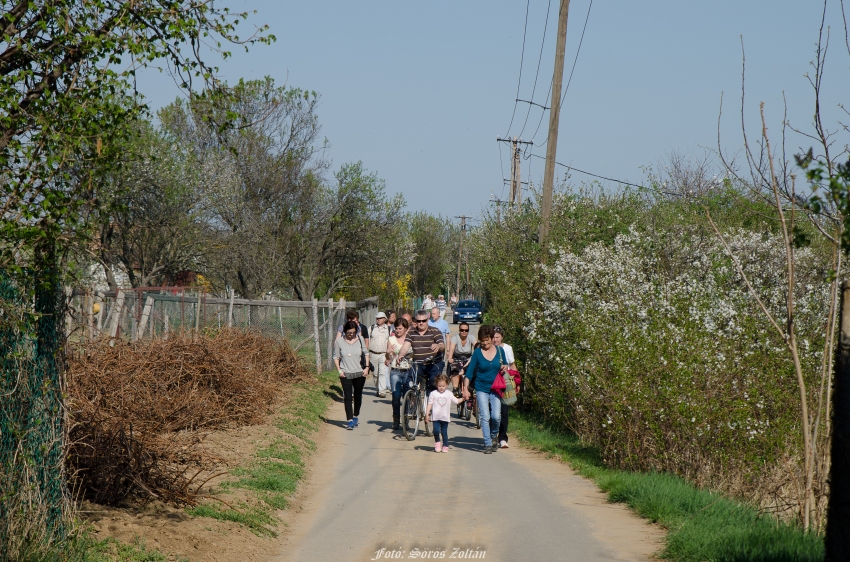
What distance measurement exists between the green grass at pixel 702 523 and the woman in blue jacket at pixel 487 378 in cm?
177

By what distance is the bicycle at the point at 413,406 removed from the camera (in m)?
14.5

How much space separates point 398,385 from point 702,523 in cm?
828

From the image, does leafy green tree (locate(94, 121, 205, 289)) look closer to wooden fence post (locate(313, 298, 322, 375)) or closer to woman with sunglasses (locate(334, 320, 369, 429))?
wooden fence post (locate(313, 298, 322, 375))

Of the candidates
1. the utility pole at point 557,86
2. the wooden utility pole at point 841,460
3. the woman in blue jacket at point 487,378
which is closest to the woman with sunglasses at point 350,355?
the woman in blue jacket at point 487,378

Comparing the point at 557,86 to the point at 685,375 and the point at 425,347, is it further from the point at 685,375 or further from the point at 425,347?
the point at 685,375

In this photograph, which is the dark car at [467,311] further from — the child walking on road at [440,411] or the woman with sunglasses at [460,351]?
the child walking on road at [440,411]

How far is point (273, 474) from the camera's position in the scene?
34.2 feet

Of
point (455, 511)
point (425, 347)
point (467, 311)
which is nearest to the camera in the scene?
point (455, 511)

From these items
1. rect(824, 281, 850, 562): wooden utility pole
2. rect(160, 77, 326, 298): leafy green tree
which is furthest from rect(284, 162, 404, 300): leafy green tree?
rect(824, 281, 850, 562): wooden utility pole

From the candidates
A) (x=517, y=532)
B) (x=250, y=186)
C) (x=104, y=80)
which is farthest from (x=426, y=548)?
(x=250, y=186)

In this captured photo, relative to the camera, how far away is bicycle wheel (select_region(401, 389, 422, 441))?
569 inches

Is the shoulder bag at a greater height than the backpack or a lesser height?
lesser

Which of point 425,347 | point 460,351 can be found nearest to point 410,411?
point 425,347

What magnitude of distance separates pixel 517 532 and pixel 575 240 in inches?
500
